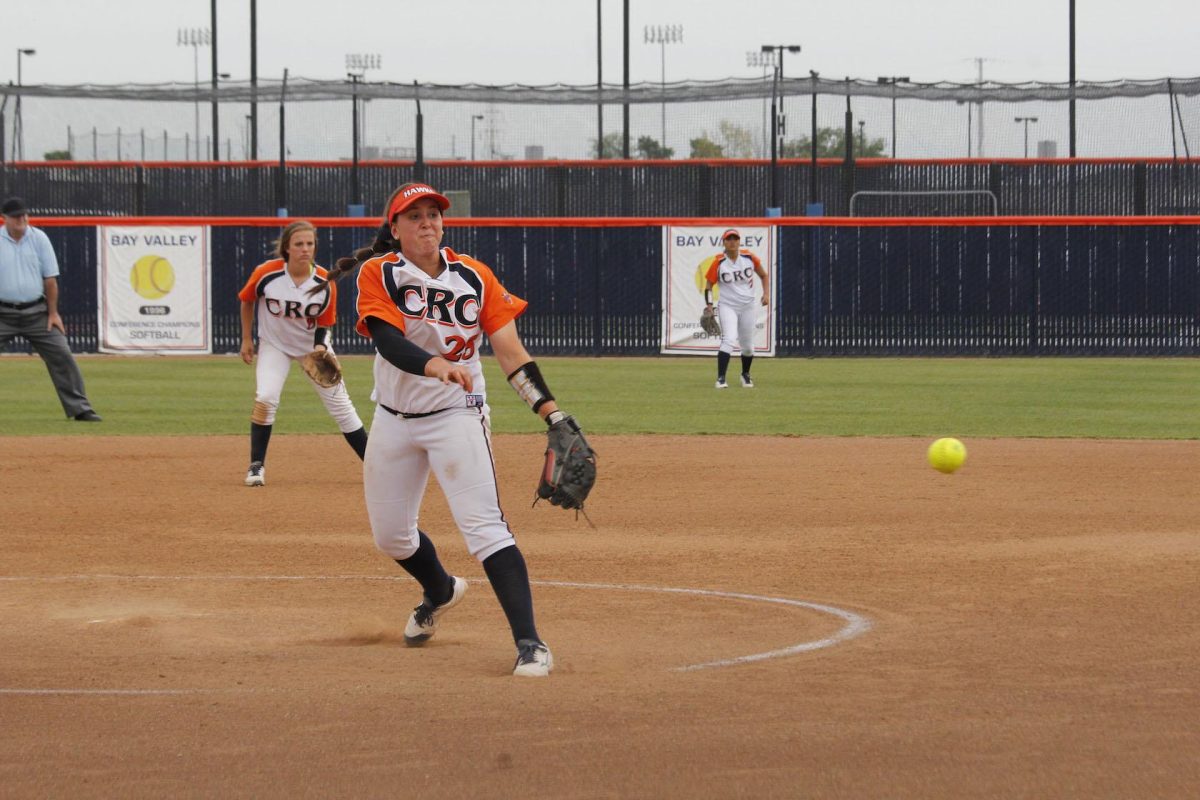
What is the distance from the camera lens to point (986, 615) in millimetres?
7121

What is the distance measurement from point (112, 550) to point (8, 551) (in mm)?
579

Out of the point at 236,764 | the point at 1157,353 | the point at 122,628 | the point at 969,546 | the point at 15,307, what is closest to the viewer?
the point at 236,764

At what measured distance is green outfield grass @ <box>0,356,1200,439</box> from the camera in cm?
1595

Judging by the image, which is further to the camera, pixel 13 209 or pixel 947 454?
pixel 13 209

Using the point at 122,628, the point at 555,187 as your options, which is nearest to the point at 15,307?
the point at 122,628

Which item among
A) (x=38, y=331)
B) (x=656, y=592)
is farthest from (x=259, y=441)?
(x=38, y=331)

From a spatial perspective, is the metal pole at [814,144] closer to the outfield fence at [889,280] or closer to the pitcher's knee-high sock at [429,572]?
the outfield fence at [889,280]

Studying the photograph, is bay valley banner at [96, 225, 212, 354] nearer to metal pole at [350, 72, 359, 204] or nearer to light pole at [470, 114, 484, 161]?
metal pole at [350, 72, 359, 204]

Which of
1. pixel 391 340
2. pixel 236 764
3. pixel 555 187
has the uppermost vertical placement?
pixel 555 187

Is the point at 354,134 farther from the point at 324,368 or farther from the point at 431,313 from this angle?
the point at 431,313

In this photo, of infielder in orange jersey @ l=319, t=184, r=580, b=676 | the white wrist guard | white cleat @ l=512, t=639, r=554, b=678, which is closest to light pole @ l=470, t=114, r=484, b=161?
infielder in orange jersey @ l=319, t=184, r=580, b=676

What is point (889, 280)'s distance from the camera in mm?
26891

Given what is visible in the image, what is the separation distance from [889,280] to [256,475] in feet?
55.6

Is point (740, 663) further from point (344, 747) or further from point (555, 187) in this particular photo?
point (555, 187)
